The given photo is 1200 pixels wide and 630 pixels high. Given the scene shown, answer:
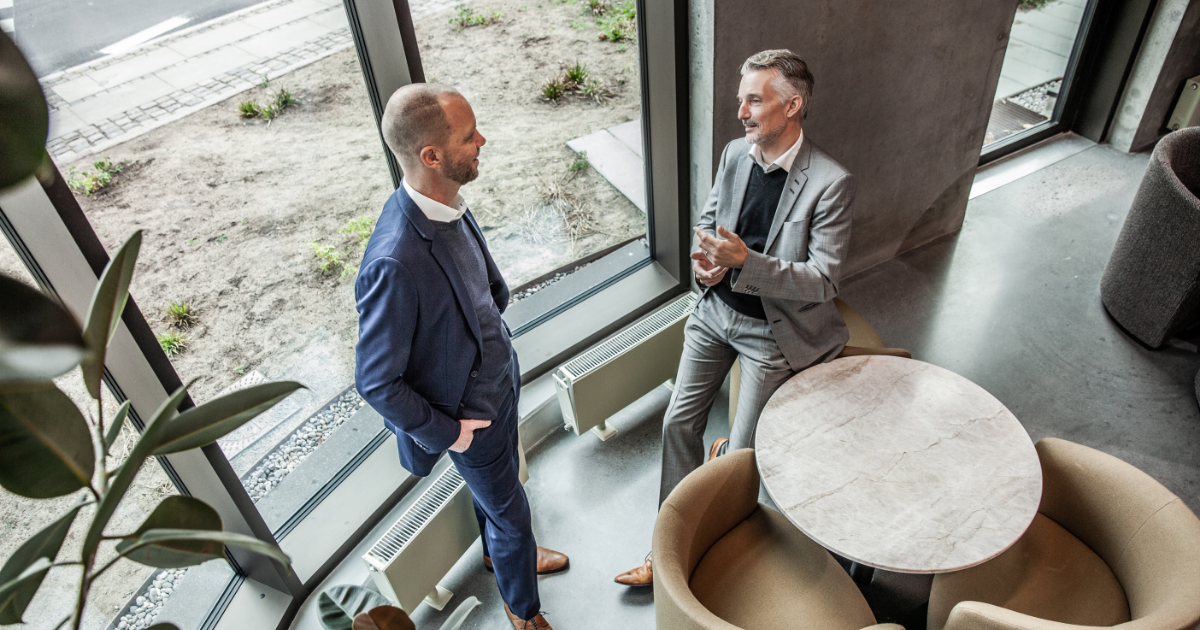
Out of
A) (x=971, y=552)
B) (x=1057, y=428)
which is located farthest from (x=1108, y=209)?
(x=971, y=552)

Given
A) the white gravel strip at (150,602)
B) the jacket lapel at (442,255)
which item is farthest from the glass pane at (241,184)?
the jacket lapel at (442,255)

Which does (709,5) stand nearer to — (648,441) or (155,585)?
(648,441)

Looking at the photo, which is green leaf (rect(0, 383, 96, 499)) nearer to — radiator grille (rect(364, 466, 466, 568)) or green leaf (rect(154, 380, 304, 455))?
green leaf (rect(154, 380, 304, 455))

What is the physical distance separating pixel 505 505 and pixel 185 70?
152cm

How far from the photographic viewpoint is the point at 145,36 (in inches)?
70.8

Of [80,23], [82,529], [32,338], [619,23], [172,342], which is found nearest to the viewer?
[32,338]

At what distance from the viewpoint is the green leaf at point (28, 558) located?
2.14ft

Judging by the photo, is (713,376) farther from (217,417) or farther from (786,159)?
(217,417)

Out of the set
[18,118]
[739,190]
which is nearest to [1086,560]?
[739,190]

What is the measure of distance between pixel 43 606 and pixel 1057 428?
3.64 m

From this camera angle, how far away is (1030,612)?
2.01 meters

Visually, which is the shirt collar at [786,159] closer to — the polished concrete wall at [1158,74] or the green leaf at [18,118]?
the green leaf at [18,118]

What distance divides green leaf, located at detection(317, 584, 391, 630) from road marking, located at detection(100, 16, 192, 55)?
150cm

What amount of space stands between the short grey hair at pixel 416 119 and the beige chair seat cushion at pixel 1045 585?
1875 mm
